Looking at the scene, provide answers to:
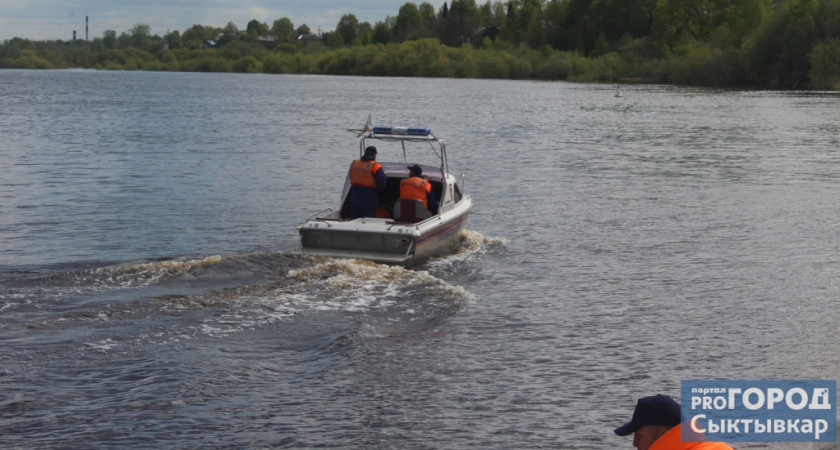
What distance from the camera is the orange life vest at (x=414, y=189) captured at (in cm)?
1827

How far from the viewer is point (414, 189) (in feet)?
60.0

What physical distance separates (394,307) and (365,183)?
4.23 m

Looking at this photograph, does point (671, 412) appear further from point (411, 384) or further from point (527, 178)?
point (527, 178)

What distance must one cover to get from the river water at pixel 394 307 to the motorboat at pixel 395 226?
42cm

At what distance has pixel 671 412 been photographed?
550cm

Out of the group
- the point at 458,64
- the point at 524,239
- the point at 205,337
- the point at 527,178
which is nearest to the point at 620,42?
the point at 458,64

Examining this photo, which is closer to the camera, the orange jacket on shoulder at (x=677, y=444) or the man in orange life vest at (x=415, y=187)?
the orange jacket on shoulder at (x=677, y=444)

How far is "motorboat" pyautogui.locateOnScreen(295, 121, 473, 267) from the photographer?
1678 cm

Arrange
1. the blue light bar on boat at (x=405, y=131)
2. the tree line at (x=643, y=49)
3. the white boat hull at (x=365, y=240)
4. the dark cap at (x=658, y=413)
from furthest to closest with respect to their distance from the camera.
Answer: the tree line at (x=643, y=49)
the blue light bar on boat at (x=405, y=131)
the white boat hull at (x=365, y=240)
the dark cap at (x=658, y=413)

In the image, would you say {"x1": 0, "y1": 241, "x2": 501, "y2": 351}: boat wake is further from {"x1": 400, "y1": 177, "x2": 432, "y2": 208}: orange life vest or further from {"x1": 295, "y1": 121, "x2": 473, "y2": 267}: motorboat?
{"x1": 400, "y1": 177, "x2": 432, "y2": 208}: orange life vest

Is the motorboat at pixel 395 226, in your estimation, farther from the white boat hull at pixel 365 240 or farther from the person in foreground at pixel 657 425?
the person in foreground at pixel 657 425

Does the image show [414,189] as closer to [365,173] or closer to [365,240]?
[365,173]

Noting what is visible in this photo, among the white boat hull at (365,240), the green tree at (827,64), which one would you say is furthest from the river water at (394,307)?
the green tree at (827,64)

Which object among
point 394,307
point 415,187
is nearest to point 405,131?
point 415,187
